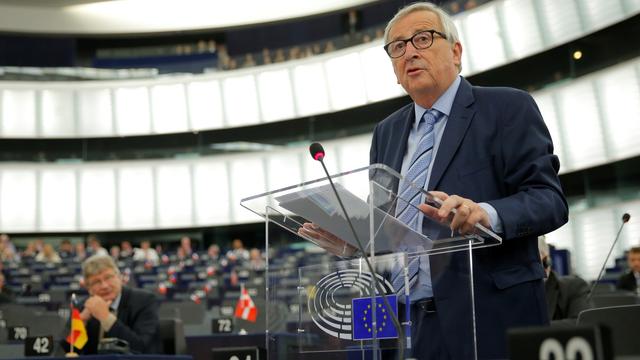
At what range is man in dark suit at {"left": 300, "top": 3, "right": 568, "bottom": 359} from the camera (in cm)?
214

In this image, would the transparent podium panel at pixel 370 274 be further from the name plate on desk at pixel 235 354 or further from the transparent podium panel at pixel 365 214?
the name plate on desk at pixel 235 354

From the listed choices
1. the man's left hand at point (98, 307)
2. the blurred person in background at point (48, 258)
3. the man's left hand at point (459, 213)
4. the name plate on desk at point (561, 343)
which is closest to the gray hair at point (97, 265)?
the man's left hand at point (98, 307)

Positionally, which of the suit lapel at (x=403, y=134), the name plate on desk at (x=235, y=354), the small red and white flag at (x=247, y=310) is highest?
the suit lapel at (x=403, y=134)

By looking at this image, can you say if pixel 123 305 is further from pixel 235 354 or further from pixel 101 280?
pixel 235 354

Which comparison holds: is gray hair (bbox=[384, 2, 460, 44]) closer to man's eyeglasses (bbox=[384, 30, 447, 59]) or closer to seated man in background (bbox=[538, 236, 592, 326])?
man's eyeglasses (bbox=[384, 30, 447, 59])

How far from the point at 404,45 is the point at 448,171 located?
0.49 meters

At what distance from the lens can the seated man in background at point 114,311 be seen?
18.7 ft

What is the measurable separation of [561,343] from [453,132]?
3.56 feet

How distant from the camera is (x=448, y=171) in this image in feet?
7.84

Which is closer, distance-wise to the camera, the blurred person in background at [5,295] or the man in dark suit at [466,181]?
the man in dark suit at [466,181]

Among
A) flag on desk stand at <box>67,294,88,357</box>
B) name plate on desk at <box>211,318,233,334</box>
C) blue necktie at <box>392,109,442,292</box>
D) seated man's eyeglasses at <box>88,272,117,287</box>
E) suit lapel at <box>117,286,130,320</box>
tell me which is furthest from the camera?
name plate on desk at <box>211,318,233,334</box>

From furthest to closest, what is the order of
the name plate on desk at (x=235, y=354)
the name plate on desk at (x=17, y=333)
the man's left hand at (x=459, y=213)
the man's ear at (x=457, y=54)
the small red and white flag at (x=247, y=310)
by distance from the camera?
1. the small red and white flag at (x=247, y=310)
2. the name plate on desk at (x=17, y=333)
3. the name plate on desk at (x=235, y=354)
4. the man's ear at (x=457, y=54)
5. the man's left hand at (x=459, y=213)

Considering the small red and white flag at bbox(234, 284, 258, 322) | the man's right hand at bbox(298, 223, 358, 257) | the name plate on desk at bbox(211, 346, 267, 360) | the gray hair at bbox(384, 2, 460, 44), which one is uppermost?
the gray hair at bbox(384, 2, 460, 44)

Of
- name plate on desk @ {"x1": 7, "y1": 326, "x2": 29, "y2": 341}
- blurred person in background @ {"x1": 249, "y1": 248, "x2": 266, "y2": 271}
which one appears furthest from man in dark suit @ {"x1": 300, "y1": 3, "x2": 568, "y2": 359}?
blurred person in background @ {"x1": 249, "y1": 248, "x2": 266, "y2": 271}
